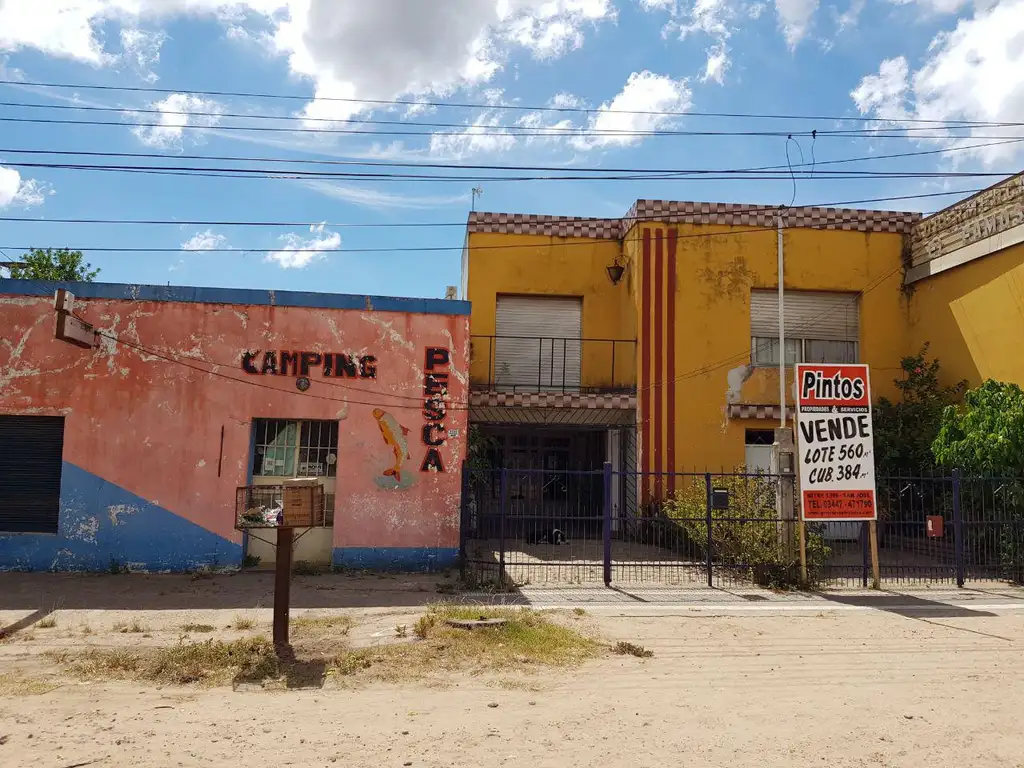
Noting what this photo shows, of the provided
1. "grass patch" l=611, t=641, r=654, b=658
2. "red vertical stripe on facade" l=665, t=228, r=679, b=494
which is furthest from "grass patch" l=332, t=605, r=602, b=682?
"red vertical stripe on facade" l=665, t=228, r=679, b=494

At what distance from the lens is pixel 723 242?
16828 millimetres

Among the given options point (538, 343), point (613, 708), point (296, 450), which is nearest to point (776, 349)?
point (538, 343)

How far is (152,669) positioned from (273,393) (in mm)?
5861

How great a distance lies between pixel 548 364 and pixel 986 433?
8837 mm

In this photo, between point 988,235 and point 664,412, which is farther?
point 664,412

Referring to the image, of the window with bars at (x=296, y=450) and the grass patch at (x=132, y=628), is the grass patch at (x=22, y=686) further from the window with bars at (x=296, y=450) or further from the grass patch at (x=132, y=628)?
the window with bars at (x=296, y=450)

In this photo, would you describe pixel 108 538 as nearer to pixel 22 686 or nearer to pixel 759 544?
pixel 22 686

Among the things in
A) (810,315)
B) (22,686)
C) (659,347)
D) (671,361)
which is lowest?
(22,686)

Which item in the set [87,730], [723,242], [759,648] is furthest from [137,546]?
[723,242]

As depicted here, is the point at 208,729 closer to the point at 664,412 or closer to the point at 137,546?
the point at 137,546

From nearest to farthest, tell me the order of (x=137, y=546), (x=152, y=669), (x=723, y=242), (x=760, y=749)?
1. (x=760, y=749)
2. (x=152, y=669)
3. (x=137, y=546)
4. (x=723, y=242)

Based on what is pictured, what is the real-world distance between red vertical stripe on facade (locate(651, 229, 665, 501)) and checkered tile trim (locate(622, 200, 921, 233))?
1.80ft

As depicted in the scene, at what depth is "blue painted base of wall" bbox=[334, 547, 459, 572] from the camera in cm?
1176

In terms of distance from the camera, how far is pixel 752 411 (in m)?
16.5
